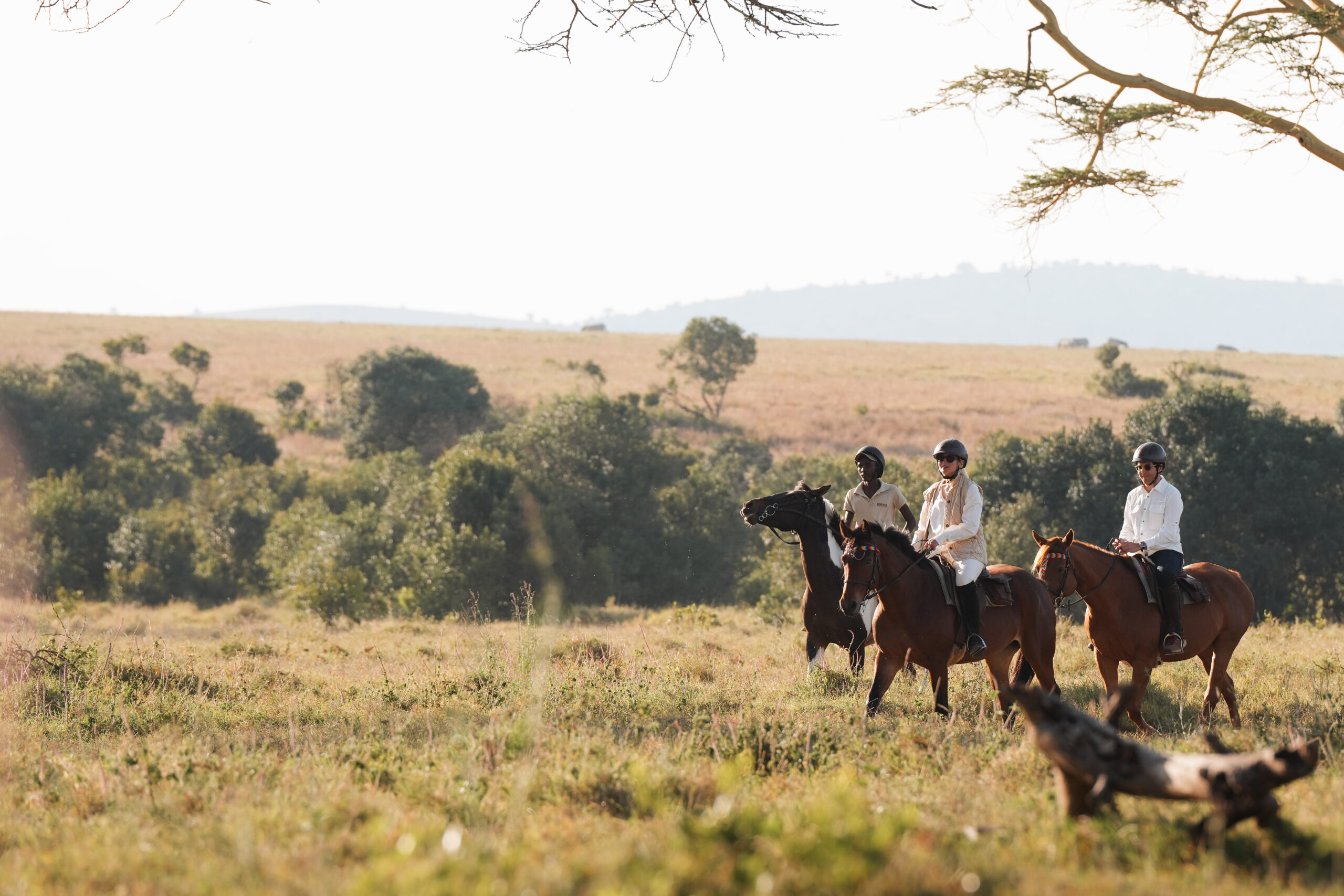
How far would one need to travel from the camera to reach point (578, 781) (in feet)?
20.5

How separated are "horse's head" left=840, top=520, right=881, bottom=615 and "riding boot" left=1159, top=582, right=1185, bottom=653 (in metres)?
2.89

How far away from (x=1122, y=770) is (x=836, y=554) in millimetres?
6101

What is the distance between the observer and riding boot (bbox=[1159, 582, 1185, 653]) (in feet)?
29.8

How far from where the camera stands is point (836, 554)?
36.2ft

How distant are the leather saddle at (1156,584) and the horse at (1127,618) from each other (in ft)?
0.16

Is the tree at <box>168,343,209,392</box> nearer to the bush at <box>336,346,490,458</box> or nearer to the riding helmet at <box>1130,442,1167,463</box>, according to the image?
the bush at <box>336,346,490,458</box>

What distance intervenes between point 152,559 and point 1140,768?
31.5 m

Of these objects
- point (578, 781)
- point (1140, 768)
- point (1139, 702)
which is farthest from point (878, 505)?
point (1140, 768)

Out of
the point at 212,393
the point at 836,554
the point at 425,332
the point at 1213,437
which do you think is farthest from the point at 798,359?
the point at 836,554

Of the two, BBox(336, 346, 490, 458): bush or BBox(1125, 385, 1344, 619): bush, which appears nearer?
BBox(1125, 385, 1344, 619): bush

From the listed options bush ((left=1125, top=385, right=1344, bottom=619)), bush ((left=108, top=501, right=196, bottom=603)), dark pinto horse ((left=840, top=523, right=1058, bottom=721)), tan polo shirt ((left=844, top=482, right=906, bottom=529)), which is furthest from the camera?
bush ((left=108, top=501, right=196, bottom=603))

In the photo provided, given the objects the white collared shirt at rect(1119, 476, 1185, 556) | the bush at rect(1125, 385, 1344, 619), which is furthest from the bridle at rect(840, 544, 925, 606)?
the bush at rect(1125, 385, 1344, 619)

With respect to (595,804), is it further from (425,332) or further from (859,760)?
(425,332)

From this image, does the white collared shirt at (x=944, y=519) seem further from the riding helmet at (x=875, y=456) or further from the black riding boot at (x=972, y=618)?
the riding helmet at (x=875, y=456)
